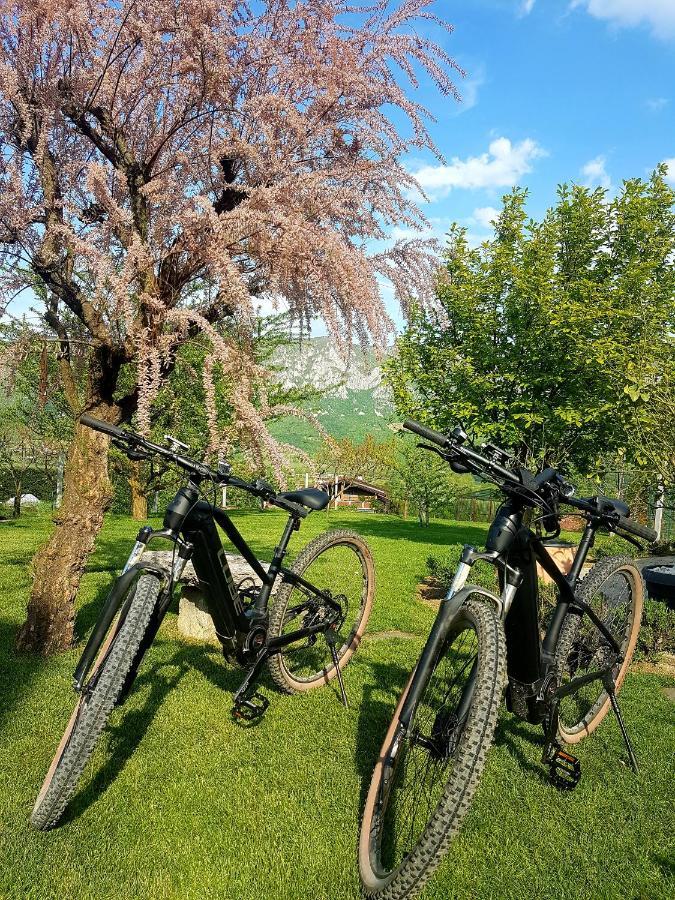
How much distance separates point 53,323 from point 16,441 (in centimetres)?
1894

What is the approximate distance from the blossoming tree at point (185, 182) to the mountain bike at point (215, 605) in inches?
29.2

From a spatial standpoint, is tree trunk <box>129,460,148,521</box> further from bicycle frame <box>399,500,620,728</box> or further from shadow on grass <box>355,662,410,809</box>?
bicycle frame <box>399,500,620,728</box>

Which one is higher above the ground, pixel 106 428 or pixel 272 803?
pixel 106 428

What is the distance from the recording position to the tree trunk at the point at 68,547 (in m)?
4.99

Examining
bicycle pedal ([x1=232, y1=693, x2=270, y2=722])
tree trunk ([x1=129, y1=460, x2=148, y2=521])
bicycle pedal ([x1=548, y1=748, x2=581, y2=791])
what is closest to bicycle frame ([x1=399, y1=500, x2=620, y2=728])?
bicycle pedal ([x1=548, y1=748, x2=581, y2=791])

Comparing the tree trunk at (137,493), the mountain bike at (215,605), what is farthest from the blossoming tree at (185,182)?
the tree trunk at (137,493)

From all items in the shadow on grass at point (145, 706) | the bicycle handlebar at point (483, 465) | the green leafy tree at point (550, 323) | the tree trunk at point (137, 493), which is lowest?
the tree trunk at point (137, 493)

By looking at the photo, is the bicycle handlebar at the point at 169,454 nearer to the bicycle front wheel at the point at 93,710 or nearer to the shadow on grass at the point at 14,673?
the bicycle front wheel at the point at 93,710

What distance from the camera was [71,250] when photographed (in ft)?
14.7

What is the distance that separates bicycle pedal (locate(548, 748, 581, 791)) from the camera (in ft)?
10.8

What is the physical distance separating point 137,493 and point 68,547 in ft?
46.9

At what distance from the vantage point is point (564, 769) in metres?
3.33

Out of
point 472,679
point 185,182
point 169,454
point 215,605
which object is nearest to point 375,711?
point 215,605

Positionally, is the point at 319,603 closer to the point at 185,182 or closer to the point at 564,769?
the point at 564,769
